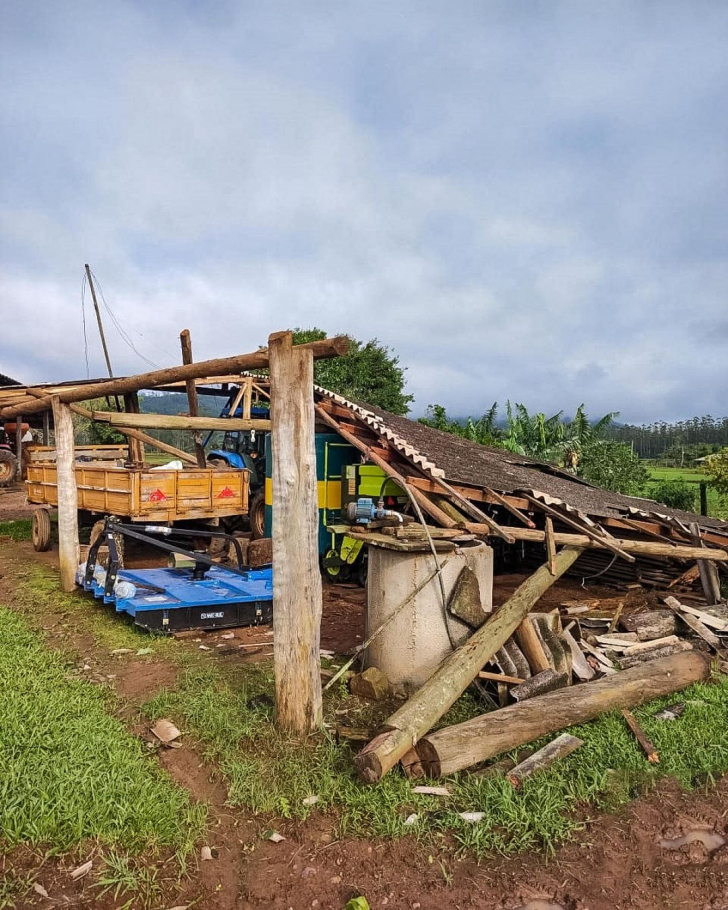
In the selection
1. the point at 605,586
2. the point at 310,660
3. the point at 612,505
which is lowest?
the point at 605,586

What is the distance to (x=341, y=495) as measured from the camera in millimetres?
9797

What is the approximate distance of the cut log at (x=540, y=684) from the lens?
4.91 meters

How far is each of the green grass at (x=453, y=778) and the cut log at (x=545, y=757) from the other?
2.1 inches

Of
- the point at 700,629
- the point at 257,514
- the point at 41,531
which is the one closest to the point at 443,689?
the point at 700,629

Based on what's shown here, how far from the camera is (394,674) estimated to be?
5379 mm

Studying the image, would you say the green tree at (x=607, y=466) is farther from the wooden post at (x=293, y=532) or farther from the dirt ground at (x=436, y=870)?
the wooden post at (x=293, y=532)

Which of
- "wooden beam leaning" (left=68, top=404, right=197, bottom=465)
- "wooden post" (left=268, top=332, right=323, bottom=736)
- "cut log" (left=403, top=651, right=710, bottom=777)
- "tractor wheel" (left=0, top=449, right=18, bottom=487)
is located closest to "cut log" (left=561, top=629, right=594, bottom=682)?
"cut log" (left=403, top=651, right=710, bottom=777)

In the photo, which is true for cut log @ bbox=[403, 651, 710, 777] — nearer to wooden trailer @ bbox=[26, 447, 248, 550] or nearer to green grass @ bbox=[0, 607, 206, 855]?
green grass @ bbox=[0, 607, 206, 855]

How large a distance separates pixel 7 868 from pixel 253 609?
420 centimetres

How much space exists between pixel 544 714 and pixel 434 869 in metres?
1.65

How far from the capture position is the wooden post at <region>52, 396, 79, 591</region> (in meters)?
8.66

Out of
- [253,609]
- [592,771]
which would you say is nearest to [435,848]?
[592,771]

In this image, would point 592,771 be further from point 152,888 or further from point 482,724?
point 152,888

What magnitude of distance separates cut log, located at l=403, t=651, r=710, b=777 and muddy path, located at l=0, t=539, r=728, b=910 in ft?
2.22
